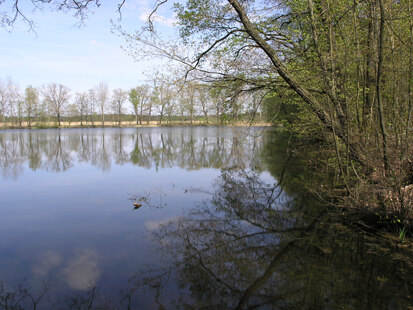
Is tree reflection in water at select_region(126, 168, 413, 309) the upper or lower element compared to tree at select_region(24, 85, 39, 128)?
lower

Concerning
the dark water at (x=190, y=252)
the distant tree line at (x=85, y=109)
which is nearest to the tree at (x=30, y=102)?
the distant tree line at (x=85, y=109)

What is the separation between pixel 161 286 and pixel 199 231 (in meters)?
2.23

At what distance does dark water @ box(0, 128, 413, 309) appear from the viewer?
418cm

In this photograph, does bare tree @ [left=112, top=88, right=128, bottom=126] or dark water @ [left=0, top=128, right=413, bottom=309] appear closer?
dark water @ [left=0, top=128, right=413, bottom=309]

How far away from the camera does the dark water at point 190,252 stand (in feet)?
13.7

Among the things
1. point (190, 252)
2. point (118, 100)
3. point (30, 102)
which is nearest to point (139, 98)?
point (118, 100)

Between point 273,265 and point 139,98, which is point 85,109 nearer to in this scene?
point 139,98

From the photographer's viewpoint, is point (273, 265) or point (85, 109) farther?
point (85, 109)

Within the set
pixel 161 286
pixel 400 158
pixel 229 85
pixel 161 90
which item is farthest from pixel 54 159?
pixel 400 158

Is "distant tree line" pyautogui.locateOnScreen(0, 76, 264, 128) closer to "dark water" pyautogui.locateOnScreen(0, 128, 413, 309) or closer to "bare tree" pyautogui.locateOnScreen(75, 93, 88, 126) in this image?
"bare tree" pyautogui.locateOnScreen(75, 93, 88, 126)

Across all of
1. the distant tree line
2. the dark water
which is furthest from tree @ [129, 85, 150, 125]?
the dark water

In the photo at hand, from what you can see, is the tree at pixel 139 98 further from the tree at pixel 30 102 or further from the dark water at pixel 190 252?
the dark water at pixel 190 252

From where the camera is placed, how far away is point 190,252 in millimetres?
5645

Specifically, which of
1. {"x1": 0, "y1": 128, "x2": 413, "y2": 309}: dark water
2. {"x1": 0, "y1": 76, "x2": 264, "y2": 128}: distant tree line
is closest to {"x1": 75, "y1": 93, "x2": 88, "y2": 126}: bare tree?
{"x1": 0, "y1": 76, "x2": 264, "y2": 128}: distant tree line
